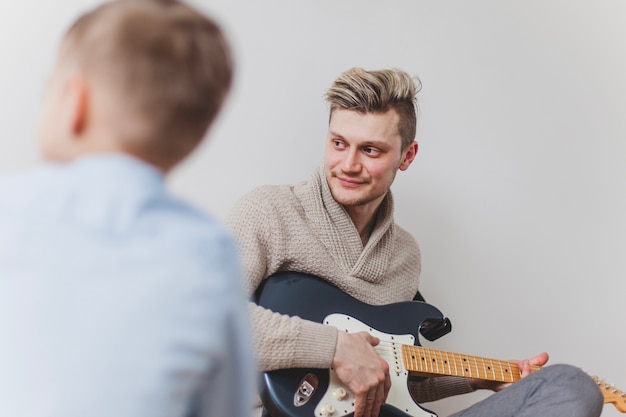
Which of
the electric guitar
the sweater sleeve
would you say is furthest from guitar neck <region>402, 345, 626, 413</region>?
the sweater sleeve

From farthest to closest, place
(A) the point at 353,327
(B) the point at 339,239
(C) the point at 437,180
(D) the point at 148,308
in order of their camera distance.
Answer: (C) the point at 437,180 → (B) the point at 339,239 → (A) the point at 353,327 → (D) the point at 148,308

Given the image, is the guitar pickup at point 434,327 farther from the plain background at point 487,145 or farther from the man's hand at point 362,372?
the plain background at point 487,145

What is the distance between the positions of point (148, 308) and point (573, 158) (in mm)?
1830

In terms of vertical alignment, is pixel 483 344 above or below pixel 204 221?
below

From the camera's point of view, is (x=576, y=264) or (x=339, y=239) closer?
(x=339, y=239)

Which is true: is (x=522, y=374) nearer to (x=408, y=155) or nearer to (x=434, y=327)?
(x=434, y=327)

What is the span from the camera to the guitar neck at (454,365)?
1493 mm

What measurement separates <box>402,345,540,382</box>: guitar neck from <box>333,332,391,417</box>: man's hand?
0.37 ft

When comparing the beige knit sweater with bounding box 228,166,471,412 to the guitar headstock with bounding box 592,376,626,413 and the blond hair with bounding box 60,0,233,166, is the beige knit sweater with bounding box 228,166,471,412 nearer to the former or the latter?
the guitar headstock with bounding box 592,376,626,413

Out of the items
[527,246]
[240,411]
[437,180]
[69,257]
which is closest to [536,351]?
[527,246]

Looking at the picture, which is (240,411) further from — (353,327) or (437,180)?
(437,180)

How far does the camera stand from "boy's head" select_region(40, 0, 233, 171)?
0.69 meters

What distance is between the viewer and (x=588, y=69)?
2.24 meters

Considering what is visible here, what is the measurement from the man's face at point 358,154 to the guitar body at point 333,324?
0.22 metres
